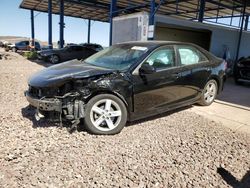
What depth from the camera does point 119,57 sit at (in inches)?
168

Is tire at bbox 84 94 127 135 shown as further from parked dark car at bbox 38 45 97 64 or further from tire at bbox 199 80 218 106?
parked dark car at bbox 38 45 97 64

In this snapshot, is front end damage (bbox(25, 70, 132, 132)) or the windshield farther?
the windshield

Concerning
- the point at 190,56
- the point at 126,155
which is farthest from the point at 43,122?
the point at 190,56

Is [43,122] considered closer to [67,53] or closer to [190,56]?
[190,56]

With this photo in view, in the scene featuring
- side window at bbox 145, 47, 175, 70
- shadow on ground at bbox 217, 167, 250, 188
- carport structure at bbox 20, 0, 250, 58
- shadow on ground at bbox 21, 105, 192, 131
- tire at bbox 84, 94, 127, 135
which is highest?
carport structure at bbox 20, 0, 250, 58

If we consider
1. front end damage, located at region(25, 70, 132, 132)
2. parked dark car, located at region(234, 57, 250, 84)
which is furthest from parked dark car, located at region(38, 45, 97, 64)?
front end damage, located at region(25, 70, 132, 132)

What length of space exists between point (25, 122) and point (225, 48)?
11280mm

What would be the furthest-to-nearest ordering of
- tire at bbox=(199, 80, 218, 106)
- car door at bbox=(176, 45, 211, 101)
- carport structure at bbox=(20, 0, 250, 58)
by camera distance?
carport structure at bbox=(20, 0, 250, 58) → tire at bbox=(199, 80, 218, 106) → car door at bbox=(176, 45, 211, 101)

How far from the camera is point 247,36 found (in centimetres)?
1366

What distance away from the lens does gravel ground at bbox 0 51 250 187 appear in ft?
8.36

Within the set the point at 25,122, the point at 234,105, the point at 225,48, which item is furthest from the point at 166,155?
the point at 225,48

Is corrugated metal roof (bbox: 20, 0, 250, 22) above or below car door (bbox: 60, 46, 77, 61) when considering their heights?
above

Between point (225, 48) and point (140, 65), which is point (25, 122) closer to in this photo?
point (140, 65)

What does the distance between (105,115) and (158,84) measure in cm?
110
